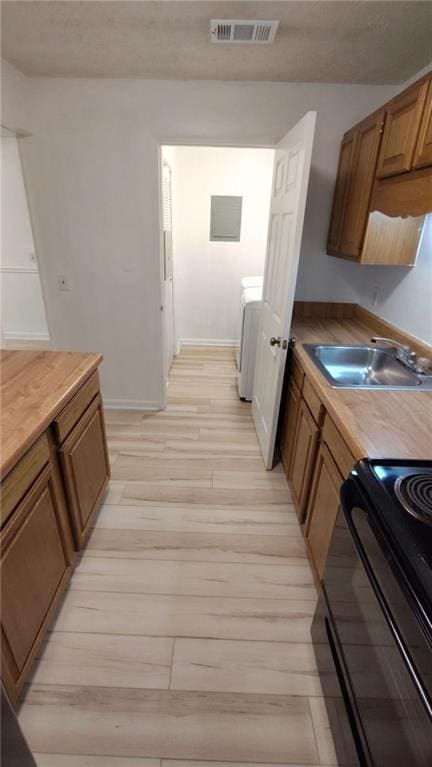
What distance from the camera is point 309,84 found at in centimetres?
225

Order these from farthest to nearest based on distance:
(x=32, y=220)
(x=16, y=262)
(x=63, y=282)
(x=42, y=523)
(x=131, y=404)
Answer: (x=16, y=262), (x=131, y=404), (x=63, y=282), (x=32, y=220), (x=42, y=523)

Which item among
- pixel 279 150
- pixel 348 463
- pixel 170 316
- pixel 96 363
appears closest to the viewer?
pixel 348 463

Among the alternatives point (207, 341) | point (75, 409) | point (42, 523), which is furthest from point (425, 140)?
point (207, 341)

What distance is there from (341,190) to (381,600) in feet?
7.83

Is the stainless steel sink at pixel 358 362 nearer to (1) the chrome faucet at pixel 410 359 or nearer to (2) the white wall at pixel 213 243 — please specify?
(1) the chrome faucet at pixel 410 359

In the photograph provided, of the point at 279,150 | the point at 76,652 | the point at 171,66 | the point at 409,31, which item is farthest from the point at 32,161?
the point at 76,652

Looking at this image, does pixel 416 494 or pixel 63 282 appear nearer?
pixel 416 494

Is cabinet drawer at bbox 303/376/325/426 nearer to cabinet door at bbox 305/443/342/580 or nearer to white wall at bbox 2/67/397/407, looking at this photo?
cabinet door at bbox 305/443/342/580

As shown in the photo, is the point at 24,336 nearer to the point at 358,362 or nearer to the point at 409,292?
the point at 358,362

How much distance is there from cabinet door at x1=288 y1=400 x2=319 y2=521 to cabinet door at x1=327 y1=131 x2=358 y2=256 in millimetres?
1260

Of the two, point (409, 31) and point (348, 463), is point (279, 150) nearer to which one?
point (409, 31)

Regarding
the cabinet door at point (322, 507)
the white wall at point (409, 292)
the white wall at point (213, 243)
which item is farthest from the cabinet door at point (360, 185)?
the white wall at point (213, 243)

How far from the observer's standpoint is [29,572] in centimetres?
121

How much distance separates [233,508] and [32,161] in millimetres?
2731
